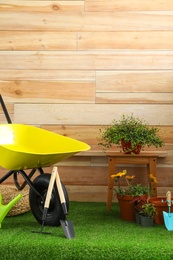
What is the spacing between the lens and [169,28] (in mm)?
3451

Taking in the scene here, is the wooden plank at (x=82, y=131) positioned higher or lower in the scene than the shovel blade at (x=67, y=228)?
higher

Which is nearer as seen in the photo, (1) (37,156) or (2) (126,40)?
(1) (37,156)

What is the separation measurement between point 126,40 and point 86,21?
14.6 inches

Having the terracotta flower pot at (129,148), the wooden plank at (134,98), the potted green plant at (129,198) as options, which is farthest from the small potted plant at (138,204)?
the wooden plank at (134,98)

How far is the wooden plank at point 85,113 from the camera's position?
3430 mm

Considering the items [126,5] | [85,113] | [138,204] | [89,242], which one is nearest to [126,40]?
[126,5]

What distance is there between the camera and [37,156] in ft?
7.67

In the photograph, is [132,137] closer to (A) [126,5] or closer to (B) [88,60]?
(B) [88,60]

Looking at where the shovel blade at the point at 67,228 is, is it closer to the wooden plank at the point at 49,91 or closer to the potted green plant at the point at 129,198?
the potted green plant at the point at 129,198

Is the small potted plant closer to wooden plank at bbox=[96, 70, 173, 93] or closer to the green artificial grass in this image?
the green artificial grass

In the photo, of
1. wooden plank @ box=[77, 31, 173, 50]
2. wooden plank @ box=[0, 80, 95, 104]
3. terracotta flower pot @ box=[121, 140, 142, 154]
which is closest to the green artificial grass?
terracotta flower pot @ box=[121, 140, 142, 154]

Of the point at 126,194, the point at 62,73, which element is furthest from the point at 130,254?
the point at 62,73

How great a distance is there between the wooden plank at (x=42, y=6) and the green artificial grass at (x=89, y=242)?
6.03 feet

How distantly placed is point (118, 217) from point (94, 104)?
3.31 feet
